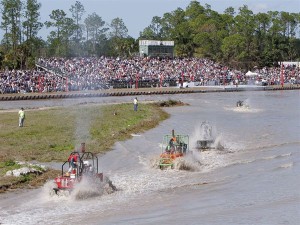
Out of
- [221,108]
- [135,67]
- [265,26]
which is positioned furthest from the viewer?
[265,26]

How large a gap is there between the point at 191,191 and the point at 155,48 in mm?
109768

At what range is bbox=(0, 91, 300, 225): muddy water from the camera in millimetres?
22391

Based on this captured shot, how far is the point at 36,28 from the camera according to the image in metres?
109

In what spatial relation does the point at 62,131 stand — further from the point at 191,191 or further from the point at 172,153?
the point at 191,191

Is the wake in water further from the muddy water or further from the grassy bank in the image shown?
the grassy bank

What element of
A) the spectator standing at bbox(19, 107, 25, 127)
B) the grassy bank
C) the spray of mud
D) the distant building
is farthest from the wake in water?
the distant building

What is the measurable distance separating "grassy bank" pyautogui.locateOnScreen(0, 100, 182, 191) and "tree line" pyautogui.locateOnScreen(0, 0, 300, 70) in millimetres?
36981

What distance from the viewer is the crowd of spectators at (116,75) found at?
85.6 m

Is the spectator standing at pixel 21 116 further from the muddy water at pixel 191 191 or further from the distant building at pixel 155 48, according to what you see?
the distant building at pixel 155 48

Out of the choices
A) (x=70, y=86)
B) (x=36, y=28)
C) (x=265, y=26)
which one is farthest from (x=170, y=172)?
(x=265, y=26)

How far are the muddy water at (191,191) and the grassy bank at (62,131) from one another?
1741 millimetres

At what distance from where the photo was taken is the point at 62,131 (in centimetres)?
4316

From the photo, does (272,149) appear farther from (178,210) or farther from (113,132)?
(178,210)

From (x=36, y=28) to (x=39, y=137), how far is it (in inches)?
2851
